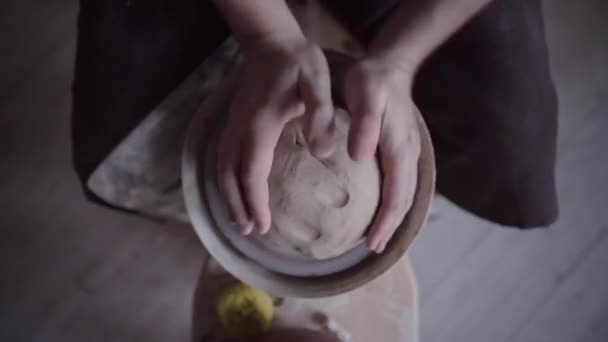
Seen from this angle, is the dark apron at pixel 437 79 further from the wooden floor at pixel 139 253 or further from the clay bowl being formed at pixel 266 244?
the wooden floor at pixel 139 253

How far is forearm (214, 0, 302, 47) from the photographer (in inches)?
26.4

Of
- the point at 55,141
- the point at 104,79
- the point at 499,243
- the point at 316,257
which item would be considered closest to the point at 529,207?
the point at 316,257

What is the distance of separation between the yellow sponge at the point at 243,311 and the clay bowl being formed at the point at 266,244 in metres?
0.08

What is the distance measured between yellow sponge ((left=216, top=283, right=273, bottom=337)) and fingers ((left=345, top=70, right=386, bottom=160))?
27 centimetres

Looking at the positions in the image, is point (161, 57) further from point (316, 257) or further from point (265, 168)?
point (316, 257)

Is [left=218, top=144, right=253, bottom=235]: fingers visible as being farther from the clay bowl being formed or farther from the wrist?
the wrist

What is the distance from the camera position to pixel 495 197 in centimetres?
81

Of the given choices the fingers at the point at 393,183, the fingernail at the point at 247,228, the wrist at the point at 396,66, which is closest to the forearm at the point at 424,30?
the wrist at the point at 396,66

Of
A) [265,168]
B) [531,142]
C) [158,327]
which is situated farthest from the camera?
[158,327]

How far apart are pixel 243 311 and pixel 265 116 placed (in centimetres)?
28

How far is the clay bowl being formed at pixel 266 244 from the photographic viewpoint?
2.22ft

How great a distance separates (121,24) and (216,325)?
1.28 ft

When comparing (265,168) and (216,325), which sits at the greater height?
(265,168)

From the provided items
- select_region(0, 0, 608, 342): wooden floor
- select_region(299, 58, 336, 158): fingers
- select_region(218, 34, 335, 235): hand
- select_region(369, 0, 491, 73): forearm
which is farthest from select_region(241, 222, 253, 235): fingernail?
select_region(0, 0, 608, 342): wooden floor
